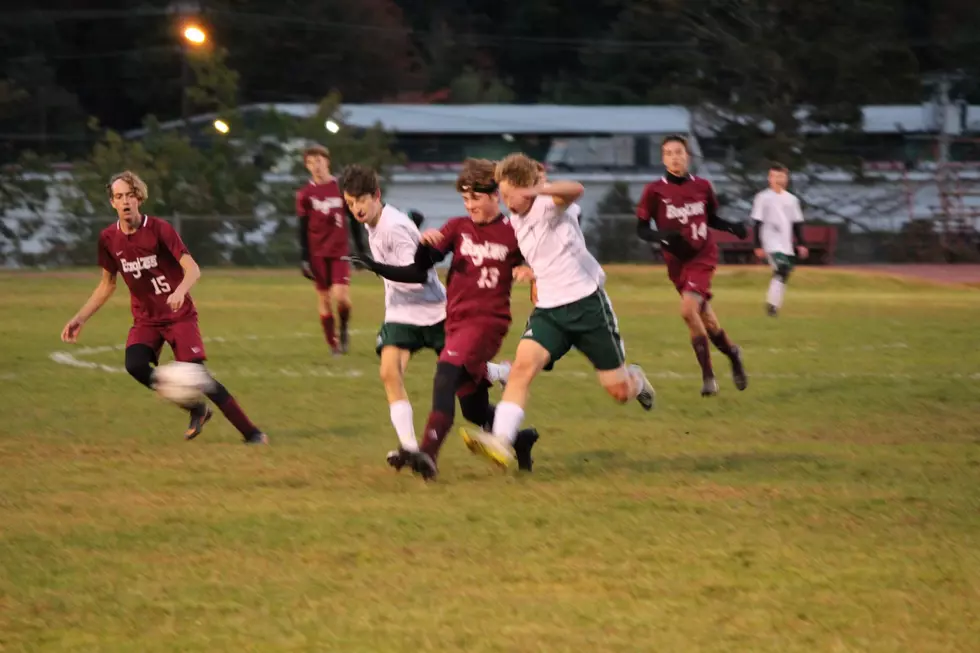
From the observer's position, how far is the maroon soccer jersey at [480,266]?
854 cm

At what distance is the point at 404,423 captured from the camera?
8836 millimetres

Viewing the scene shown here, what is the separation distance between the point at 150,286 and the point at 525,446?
278 centimetres

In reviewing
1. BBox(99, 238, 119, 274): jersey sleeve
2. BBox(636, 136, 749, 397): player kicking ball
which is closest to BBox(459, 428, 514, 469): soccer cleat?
BBox(99, 238, 119, 274): jersey sleeve

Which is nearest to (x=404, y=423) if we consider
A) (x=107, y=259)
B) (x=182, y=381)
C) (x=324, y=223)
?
(x=182, y=381)

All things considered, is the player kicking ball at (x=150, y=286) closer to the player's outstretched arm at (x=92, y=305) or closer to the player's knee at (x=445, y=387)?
the player's outstretched arm at (x=92, y=305)

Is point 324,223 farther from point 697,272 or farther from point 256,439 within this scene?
point 256,439

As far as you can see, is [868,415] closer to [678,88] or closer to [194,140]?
[678,88]

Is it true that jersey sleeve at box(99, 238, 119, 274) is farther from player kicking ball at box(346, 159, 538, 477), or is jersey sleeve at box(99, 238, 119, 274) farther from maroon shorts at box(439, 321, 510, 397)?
maroon shorts at box(439, 321, 510, 397)

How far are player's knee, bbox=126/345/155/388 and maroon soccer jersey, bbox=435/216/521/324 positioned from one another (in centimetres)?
235

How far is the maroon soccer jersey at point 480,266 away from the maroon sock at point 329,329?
7597mm

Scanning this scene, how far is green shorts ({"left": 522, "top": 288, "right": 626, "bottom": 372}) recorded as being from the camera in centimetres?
868

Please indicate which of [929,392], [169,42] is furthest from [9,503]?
[169,42]

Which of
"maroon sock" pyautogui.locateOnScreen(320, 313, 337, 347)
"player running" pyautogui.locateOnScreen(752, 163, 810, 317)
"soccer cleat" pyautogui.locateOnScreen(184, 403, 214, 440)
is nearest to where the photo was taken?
"soccer cleat" pyautogui.locateOnScreen(184, 403, 214, 440)

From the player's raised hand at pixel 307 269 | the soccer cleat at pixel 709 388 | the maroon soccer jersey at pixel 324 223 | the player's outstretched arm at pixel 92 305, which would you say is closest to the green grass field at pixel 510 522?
the soccer cleat at pixel 709 388
